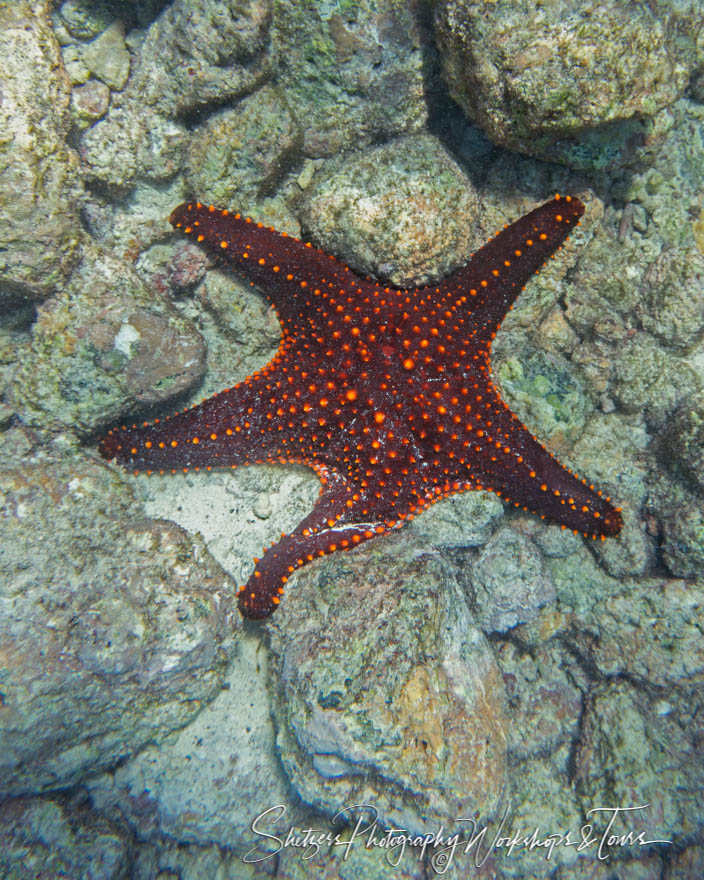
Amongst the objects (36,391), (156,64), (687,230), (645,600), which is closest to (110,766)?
(36,391)

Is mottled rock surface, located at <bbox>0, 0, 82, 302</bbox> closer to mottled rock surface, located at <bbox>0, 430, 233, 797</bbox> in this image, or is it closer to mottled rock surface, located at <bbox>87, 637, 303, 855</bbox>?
mottled rock surface, located at <bbox>0, 430, 233, 797</bbox>

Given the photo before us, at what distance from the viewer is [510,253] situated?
4.45 m

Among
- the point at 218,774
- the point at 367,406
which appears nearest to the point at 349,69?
the point at 367,406

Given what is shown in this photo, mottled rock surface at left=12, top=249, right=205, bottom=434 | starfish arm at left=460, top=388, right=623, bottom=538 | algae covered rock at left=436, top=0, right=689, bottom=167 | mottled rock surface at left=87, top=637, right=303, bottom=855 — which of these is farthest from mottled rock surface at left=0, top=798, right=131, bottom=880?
algae covered rock at left=436, top=0, right=689, bottom=167

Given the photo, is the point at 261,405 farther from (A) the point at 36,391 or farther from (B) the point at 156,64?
(B) the point at 156,64

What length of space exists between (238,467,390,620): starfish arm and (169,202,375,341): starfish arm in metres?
1.68

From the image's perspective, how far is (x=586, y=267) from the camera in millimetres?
5137

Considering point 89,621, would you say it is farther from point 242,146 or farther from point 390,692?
point 242,146

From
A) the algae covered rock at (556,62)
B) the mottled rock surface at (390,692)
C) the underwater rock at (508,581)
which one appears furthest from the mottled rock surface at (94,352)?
the underwater rock at (508,581)

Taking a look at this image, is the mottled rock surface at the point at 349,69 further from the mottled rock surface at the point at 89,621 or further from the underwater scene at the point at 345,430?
the mottled rock surface at the point at 89,621

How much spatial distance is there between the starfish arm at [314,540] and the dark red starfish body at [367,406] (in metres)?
0.01

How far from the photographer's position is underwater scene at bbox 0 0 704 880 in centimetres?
403

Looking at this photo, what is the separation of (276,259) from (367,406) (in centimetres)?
164

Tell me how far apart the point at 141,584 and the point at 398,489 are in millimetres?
2631
